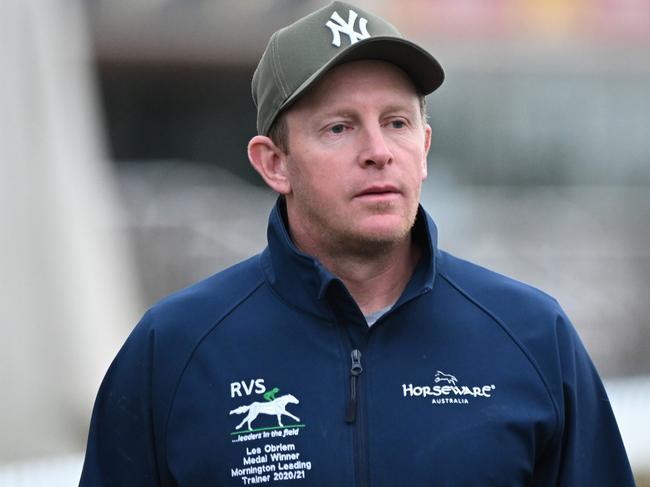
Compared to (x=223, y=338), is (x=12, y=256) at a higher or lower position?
higher

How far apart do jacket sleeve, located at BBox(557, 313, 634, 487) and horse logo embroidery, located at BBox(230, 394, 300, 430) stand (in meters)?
0.63

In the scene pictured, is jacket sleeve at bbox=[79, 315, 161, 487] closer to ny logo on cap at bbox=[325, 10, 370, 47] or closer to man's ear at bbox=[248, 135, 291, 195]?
man's ear at bbox=[248, 135, 291, 195]

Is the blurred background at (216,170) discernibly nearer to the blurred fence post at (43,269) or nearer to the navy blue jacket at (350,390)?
the blurred fence post at (43,269)

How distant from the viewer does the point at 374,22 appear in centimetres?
308

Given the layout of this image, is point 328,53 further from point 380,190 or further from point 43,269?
point 43,269

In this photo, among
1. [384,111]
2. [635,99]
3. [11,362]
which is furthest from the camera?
[635,99]

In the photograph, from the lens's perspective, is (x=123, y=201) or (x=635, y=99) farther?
(x=635, y=99)

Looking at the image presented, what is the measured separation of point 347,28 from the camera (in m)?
3.04

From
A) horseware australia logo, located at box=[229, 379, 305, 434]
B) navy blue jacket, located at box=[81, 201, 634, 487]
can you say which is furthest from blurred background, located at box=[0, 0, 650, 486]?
horseware australia logo, located at box=[229, 379, 305, 434]

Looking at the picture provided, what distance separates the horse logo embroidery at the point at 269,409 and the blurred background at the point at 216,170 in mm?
4082

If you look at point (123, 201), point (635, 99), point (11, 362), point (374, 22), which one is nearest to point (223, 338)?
point (374, 22)

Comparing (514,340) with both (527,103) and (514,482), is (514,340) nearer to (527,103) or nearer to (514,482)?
(514,482)

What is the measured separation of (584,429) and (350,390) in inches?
22.7

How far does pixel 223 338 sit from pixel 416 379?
1.53ft
